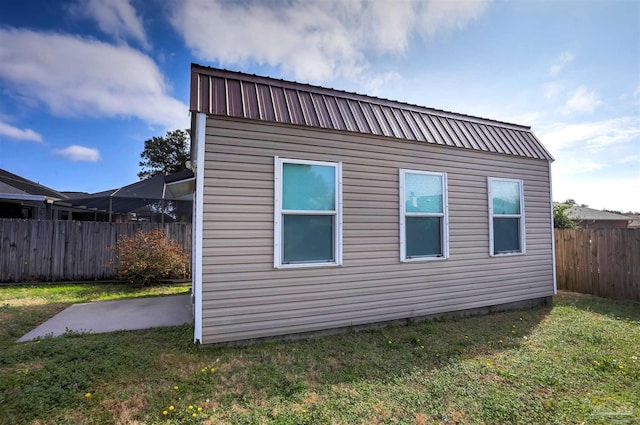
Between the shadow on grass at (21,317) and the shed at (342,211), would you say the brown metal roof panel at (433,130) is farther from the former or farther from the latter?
the shadow on grass at (21,317)

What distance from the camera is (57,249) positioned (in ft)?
25.2

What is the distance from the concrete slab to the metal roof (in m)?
3.32

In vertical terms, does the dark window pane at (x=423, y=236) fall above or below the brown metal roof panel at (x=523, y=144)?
below

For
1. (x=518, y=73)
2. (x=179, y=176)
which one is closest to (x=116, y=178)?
(x=179, y=176)

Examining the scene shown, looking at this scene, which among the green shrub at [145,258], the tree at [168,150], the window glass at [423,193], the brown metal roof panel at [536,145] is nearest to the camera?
the window glass at [423,193]

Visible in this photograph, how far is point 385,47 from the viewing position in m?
7.08

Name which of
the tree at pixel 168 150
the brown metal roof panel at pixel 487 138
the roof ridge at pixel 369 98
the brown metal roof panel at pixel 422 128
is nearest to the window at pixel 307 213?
the roof ridge at pixel 369 98

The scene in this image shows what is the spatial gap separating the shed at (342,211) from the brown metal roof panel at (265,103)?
0.07 feet

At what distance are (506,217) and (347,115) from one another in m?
3.79

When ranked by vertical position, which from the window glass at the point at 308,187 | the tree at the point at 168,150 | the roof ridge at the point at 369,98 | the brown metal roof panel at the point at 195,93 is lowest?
the window glass at the point at 308,187

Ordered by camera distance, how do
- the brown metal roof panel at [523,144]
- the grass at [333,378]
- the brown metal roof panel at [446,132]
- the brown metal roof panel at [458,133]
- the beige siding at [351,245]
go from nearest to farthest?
the grass at [333,378]
the beige siding at [351,245]
the brown metal roof panel at [446,132]
the brown metal roof panel at [458,133]
the brown metal roof panel at [523,144]

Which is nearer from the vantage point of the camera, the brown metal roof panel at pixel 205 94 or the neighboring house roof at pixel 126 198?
the brown metal roof panel at pixel 205 94

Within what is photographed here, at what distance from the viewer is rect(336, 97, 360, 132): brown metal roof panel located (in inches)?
166

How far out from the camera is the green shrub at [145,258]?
7.39 metres
